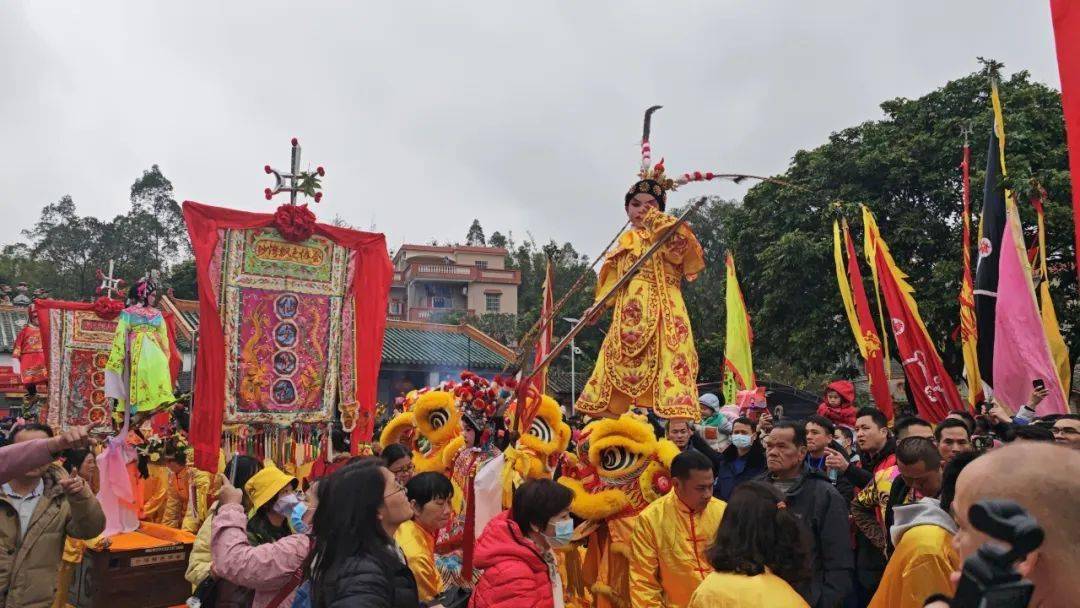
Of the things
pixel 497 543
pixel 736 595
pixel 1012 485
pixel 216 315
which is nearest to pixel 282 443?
pixel 216 315

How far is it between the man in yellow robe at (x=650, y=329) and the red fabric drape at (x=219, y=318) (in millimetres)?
1922

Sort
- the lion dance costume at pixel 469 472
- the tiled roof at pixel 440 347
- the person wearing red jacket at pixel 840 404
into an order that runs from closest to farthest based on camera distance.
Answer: the lion dance costume at pixel 469 472 → the person wearing red jacket at pixel 840 404 → the tiled roof at pixel 440 347

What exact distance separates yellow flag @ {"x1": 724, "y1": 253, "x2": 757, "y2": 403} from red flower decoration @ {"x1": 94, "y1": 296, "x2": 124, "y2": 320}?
9122 millimetres

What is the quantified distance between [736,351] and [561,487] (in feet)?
29.8

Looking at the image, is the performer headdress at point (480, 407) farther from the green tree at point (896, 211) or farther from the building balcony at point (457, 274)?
the building balcony at point (457, 274)

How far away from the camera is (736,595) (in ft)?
7.77

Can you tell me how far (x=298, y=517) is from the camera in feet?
11.3

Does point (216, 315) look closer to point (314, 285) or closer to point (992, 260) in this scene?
point (314, 285)

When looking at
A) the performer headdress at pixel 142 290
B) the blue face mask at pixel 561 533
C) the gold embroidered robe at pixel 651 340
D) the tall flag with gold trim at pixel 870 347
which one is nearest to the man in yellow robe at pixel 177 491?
the performer headdress at pixel 142 290

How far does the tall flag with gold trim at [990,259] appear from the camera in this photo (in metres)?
6.46

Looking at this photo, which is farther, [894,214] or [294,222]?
[894,214]

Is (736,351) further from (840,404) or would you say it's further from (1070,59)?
(1070,59)

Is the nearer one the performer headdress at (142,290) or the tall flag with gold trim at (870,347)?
the performer headdress at (142,290)

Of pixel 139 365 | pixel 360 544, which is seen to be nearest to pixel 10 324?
pixel 139 365
